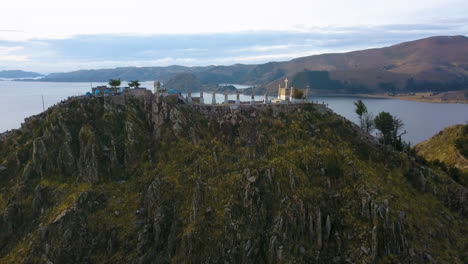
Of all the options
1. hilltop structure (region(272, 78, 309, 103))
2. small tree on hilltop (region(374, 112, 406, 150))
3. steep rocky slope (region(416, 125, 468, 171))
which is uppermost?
hilltop structure (region(272, 78, 309, 103))

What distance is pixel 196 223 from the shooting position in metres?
43.7

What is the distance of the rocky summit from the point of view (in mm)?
42562

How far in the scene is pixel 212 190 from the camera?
4688 cm

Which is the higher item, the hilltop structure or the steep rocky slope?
the hilltop structure

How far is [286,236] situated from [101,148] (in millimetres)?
32906

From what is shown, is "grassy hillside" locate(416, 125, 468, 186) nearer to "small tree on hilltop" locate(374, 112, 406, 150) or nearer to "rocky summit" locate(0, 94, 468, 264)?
"small tree on hilltop" locate(374, 112, 406, 150)

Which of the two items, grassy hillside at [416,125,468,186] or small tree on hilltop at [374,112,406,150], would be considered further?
grassy hillside at [416,125,468,186]

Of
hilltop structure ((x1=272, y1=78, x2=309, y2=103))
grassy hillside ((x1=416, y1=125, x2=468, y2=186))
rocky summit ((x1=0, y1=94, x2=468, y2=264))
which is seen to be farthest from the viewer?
grassy hillside ((x1=416, y1=125, x2=468, y2=186))

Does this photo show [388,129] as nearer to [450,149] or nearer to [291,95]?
[291,95]

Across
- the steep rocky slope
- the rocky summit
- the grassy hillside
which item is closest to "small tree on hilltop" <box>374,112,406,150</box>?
the rocky summit

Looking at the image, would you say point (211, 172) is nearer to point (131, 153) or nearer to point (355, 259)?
point (131, 153)

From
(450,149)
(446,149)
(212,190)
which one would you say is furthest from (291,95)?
(446,149)

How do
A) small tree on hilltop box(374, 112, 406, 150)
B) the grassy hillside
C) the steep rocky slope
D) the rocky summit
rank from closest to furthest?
the rocky summit → small tree on hilltop box(374, 112, 406, 150) → the grassy hillside → the steep rocky slope

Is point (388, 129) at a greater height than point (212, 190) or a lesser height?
greater
